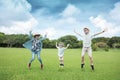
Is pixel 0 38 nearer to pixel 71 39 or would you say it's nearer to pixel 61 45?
pixel 71 39

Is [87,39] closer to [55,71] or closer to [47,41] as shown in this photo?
[55,71]

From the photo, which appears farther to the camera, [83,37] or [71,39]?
[71,39]

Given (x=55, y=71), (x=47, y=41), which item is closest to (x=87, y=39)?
(x=55, y=71)

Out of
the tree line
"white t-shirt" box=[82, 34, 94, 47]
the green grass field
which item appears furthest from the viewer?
the tree line

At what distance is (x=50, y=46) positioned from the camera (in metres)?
58.3

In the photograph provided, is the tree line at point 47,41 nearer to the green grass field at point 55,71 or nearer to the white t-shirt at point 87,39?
the green grass field at point 55,71

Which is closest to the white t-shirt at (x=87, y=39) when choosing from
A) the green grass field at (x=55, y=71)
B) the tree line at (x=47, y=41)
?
the green grass field at (x=55, y=71)

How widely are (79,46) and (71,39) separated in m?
9.25

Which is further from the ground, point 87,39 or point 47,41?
point 47,41

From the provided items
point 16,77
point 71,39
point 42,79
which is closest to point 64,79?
point 42,79

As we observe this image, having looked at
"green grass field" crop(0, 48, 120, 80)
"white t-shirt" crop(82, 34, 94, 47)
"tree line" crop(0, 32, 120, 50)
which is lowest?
"green grass field" crop(0, 48, 120, 80)

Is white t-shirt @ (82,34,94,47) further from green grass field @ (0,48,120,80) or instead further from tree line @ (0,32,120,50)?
tree line @ (0,32,120,50)

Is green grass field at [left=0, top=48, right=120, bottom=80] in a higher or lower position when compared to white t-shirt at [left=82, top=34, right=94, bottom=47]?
lower

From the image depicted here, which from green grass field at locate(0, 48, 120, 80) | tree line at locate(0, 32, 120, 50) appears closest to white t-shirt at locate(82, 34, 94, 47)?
green grass field at locate(0, 48, 120, 80)
